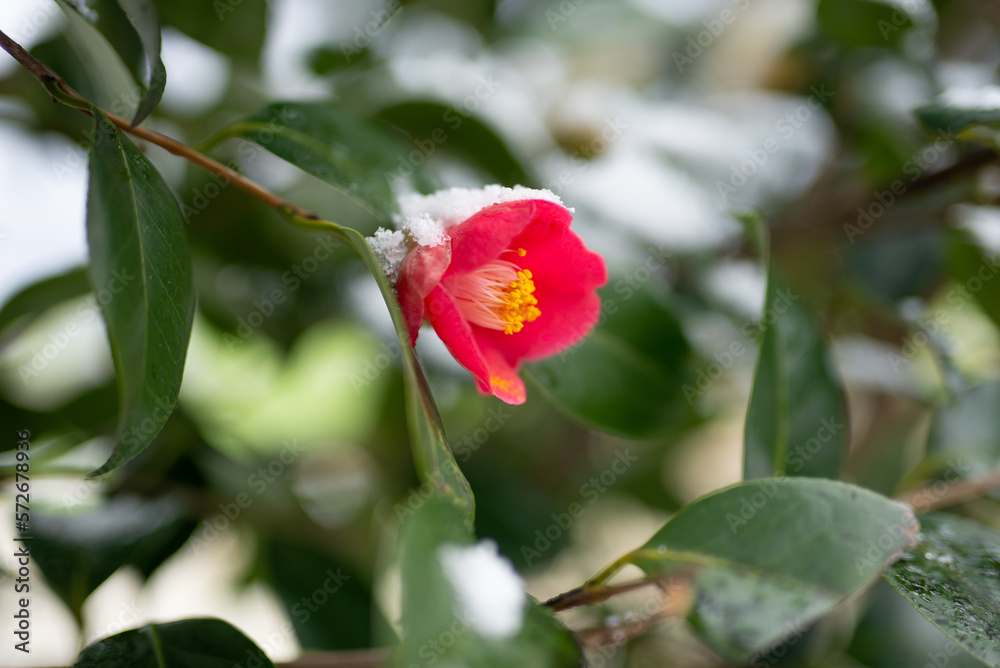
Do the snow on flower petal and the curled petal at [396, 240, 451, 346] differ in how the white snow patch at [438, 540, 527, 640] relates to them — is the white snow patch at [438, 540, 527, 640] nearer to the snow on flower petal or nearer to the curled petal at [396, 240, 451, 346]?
the curled petal at [396, 240, 451, 346]

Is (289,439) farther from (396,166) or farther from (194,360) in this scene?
(396,166)

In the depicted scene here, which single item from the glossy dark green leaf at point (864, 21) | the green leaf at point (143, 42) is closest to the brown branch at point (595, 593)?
the green leaf at point (143, 42)

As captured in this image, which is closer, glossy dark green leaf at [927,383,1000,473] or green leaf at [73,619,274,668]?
green leaf at [73,619,274,668]

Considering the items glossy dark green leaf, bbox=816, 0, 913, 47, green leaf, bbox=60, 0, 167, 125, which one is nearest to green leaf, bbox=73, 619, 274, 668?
green leaf, bbox=60, 0, 167, 125

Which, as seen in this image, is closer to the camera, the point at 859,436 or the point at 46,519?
the point at 46,519

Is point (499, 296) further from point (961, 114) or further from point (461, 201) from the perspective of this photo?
point (961, 114)

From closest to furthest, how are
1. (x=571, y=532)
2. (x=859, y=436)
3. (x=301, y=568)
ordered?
(x=301, y=568) → (x=571, y=532) → (x=859, y=436)

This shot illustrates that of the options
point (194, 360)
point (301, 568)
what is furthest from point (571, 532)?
point (194, 360)
